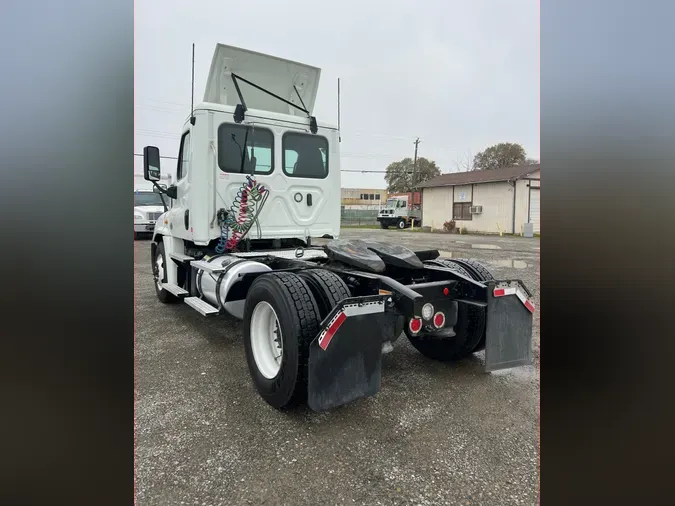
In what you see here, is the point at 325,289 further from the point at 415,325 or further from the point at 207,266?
the point at 207,266

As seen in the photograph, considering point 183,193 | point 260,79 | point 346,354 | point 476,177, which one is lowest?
point 346,354

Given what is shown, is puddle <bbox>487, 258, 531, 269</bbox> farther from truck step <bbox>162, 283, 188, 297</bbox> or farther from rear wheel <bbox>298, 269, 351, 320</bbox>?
rear wheel <bbox>298, 269, 351, 320</bbox>

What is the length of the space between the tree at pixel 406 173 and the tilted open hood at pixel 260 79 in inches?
1640

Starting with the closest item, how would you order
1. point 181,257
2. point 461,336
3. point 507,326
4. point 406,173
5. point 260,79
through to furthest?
point 507,326 < point 461,336 < point 260,79 < point 181,257 < point 406,173

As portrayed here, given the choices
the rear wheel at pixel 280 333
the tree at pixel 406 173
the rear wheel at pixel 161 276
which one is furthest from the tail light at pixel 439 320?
the tree at pixel 406 173

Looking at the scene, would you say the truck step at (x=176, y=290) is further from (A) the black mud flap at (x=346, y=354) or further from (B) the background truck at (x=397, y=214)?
(B) the background truck at (x=397, y=214)

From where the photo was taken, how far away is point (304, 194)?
520 cm

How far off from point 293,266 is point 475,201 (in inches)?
988

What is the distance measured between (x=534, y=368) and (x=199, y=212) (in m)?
3.84

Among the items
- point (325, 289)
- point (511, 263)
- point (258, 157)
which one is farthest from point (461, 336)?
point (511, 263)

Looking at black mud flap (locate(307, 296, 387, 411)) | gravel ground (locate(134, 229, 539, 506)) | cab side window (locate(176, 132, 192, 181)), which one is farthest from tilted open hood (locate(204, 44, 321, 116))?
black mud flap (locate(307, 296, 387, 411))

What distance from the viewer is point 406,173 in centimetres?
5112

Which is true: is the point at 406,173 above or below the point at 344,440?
→ above
